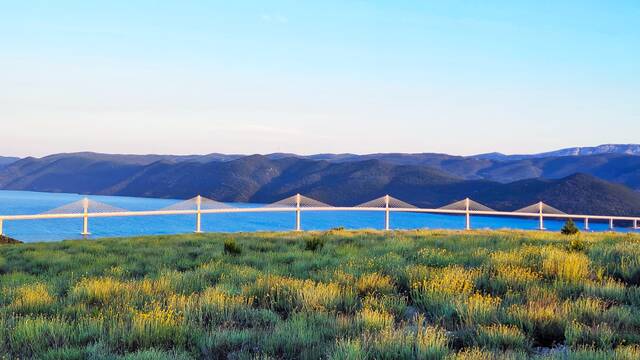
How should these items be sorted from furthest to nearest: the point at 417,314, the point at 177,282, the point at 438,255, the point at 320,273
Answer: the point at 438,255, the point at 320,273, the point at 177,282, the point at 417,314

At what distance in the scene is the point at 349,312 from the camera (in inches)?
241

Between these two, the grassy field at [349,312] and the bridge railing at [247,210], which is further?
the bridge railing at [247,210]

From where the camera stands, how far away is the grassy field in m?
4.67

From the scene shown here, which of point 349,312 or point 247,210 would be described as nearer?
point 349,312

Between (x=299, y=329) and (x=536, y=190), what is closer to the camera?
(x=299, y=329)

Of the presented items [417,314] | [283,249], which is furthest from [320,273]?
[283,249]

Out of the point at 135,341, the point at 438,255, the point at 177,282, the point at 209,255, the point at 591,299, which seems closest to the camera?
the point at 135,341

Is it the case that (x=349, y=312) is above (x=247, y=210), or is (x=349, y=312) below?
below

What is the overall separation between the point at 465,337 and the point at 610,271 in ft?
14.8

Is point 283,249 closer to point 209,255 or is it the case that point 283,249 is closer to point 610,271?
point 209,255

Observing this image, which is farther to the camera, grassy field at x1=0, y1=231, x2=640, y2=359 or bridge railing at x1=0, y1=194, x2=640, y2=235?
bridge railing at x1=0, y1=194, x2=640, y2=235

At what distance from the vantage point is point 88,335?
5.09 m

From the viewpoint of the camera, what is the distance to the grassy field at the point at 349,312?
4672mm

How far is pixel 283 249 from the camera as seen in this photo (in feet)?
44.9
